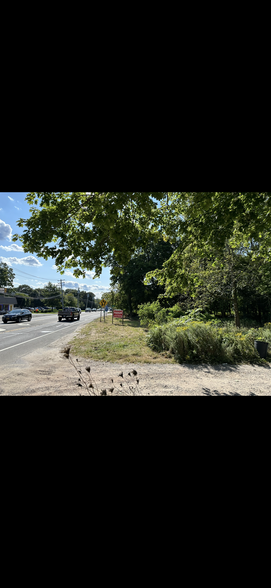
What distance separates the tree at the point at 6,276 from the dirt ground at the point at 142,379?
232 ft

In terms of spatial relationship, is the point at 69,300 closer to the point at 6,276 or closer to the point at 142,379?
the point at 6,276

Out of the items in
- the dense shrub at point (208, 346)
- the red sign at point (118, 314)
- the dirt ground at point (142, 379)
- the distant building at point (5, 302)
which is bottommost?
the dirt ground at point (142, 379)

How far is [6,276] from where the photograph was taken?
227 ft

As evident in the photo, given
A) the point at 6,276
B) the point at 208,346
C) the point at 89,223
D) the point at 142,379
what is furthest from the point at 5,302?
the point at 89,223

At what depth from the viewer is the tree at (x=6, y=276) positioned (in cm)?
6794

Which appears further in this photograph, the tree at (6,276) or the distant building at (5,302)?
the tree at (6,276)

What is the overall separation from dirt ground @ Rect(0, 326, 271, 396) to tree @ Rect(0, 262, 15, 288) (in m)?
70.7

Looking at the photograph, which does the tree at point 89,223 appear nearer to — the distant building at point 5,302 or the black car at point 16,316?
the black car at point 16,316

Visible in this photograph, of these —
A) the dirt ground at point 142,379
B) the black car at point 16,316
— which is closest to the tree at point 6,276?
the black car at point 16,316

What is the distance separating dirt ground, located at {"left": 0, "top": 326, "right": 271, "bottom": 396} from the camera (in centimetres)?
456
